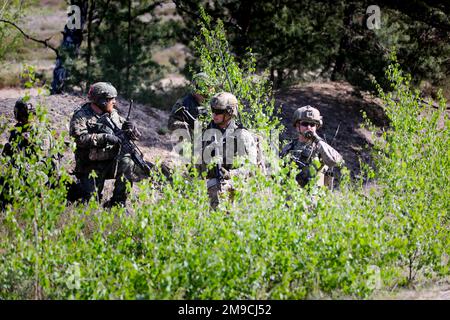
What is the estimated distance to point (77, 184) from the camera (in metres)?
8.91

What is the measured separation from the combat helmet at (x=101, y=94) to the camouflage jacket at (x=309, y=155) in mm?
2199

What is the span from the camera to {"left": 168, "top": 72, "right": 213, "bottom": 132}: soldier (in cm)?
905

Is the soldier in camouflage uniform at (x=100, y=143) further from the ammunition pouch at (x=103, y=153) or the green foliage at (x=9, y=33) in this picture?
the green foliage at (x=9, y=33)

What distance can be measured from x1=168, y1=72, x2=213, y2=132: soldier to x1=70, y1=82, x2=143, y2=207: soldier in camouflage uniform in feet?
2.37

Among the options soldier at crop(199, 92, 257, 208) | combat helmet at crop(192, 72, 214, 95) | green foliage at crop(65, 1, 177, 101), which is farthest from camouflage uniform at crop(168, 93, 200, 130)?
green foliage at crop(65, 1, 177, 101)

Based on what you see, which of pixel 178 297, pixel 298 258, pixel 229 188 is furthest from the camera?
pixel 229 188

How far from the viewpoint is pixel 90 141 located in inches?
329

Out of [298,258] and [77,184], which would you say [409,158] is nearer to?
[298,258]

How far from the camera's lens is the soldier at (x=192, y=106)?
905cm

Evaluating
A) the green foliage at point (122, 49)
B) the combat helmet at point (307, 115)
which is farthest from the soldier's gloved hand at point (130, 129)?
the green foliage at point (122, 49)

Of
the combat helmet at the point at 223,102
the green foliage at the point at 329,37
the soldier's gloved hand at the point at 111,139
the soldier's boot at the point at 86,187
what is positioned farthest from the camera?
the green foliage at the point at 329,37

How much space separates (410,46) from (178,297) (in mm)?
11478
